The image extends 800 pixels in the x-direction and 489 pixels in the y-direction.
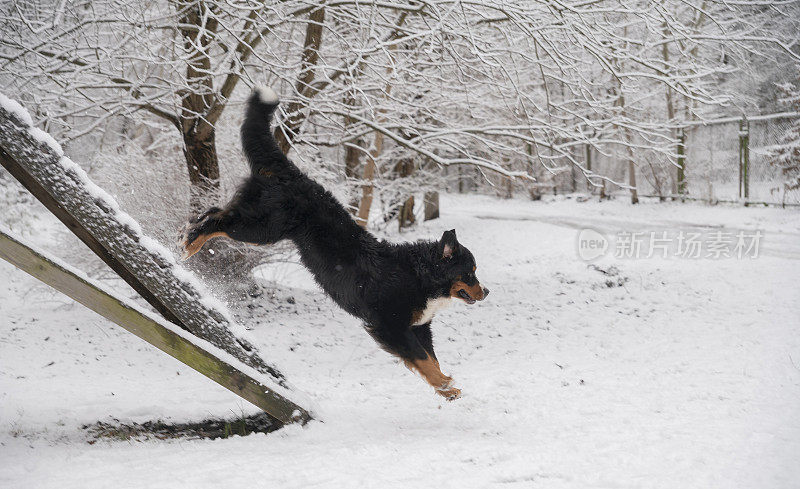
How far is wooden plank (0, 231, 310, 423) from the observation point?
3072 millimetres

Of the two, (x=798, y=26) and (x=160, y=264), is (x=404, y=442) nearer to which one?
(x=160, y=264)

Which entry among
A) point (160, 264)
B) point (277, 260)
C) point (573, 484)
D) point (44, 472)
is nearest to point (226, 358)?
point (160, 264)

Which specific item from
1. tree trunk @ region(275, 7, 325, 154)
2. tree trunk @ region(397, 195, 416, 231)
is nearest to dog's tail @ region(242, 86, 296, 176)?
tree trunk @ region(275, 7, 325, 154)

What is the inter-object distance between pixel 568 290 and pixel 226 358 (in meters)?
6.51

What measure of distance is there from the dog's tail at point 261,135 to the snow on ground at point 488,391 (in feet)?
5.89

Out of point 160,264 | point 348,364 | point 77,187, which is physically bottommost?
point 348,364

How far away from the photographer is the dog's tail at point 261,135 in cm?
367

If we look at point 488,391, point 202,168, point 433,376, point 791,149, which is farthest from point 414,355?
point 791,149

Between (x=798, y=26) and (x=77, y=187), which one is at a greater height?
(x=798, y=26)

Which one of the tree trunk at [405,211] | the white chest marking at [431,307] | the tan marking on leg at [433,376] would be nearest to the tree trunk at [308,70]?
the white chest marking at [431,307]

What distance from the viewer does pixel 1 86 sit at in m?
5.75

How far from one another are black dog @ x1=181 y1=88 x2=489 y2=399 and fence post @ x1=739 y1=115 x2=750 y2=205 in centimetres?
1581

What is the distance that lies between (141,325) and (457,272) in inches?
83.2

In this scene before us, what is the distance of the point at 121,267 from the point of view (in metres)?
3.48
